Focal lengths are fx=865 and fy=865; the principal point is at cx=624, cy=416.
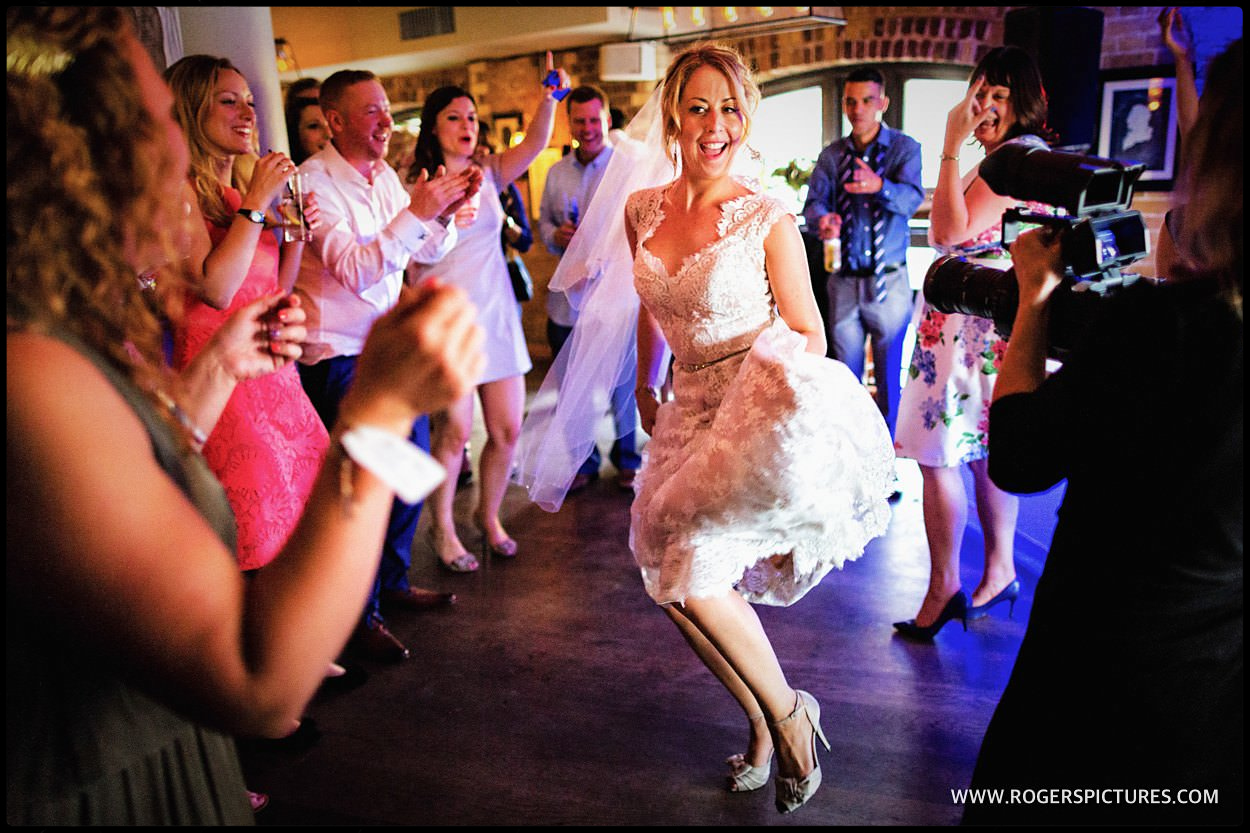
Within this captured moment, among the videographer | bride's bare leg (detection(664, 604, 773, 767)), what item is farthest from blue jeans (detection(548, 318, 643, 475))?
the videographer

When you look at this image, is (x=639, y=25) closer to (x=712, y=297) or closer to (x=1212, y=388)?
(x=712, y=297)

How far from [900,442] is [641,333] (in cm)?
93

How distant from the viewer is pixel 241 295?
212 cm

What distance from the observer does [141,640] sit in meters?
0.67

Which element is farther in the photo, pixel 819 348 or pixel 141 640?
pixel 819 348

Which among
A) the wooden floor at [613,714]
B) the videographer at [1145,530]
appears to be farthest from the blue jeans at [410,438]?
the videographer at [1145,530]

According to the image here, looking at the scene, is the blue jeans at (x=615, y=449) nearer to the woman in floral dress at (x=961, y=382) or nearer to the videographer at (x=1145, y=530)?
the woman in floral dress at (x=961, y=382)

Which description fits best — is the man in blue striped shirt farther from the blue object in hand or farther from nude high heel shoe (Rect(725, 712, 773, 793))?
nude high heel shoe (Rect(725, 712, 773, 793))

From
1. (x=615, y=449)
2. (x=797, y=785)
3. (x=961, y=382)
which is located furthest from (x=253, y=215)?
(x=615, y=449)

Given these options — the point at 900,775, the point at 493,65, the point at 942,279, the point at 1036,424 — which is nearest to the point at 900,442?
the point at 900,775

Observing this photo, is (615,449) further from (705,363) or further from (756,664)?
(756,664)

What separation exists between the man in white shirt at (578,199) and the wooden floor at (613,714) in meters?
1.16

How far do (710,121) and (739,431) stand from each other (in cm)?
84

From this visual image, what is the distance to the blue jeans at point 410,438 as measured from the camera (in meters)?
2.66
